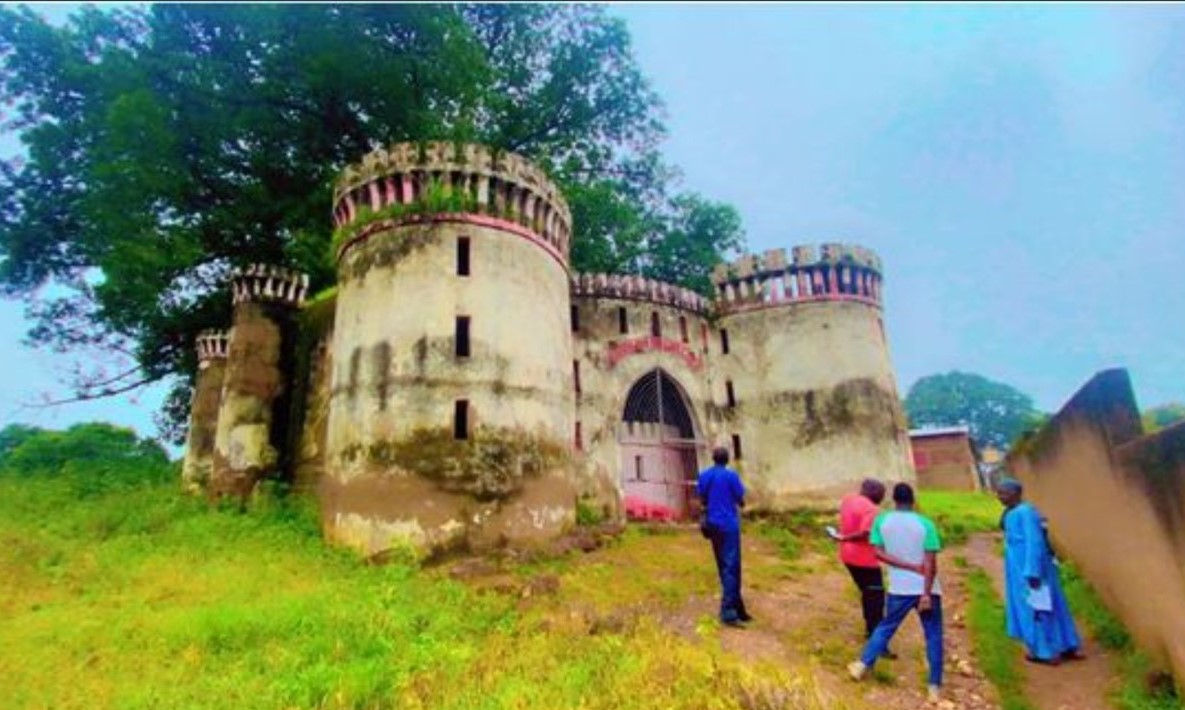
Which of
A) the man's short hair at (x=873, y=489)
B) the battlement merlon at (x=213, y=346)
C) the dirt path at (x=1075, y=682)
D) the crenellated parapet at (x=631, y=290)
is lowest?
the dirt path at (x=1075, y=682)

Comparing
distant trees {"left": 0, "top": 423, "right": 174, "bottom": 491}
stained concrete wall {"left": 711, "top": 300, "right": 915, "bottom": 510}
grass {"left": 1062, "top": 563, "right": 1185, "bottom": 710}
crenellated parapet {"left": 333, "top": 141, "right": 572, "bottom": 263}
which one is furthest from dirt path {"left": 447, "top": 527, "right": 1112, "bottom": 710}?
distant trees {"left": 0, "top": 423, "right": 174, "bottom": 491}

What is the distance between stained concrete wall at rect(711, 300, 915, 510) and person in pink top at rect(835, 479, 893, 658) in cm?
1346

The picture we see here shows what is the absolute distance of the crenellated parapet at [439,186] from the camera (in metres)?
15.9

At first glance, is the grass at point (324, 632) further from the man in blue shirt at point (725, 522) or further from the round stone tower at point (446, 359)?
the round stone tower at point (446, 359)

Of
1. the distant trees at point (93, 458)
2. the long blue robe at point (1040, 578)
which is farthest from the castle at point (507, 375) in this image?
the long blue robe at point (1040, 578)

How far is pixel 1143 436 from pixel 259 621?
10.1 metres

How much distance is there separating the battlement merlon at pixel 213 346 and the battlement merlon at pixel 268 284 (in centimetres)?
283

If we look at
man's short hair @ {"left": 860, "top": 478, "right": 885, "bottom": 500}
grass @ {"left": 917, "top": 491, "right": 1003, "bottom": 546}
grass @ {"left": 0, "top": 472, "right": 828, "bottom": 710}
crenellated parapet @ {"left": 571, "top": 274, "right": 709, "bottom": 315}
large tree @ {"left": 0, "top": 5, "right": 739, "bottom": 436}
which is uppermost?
large tree @ {"left": 0, "top": 5, "right": 739, "bottom": 436}

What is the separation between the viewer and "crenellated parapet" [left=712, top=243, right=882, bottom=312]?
74.6ft

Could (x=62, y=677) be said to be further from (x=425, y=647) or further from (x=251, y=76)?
(x=251, y=76)

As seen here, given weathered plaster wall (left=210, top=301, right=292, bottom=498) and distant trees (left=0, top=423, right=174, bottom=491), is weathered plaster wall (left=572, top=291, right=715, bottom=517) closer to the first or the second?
weathered plaster wall (left=210, top=301, right=292, bottom=498)

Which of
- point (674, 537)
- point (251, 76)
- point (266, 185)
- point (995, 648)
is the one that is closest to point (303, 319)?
point (266, 185)

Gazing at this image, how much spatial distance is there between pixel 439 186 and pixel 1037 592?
1321 centimetres

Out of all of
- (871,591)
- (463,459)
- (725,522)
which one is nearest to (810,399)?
(463,459)
